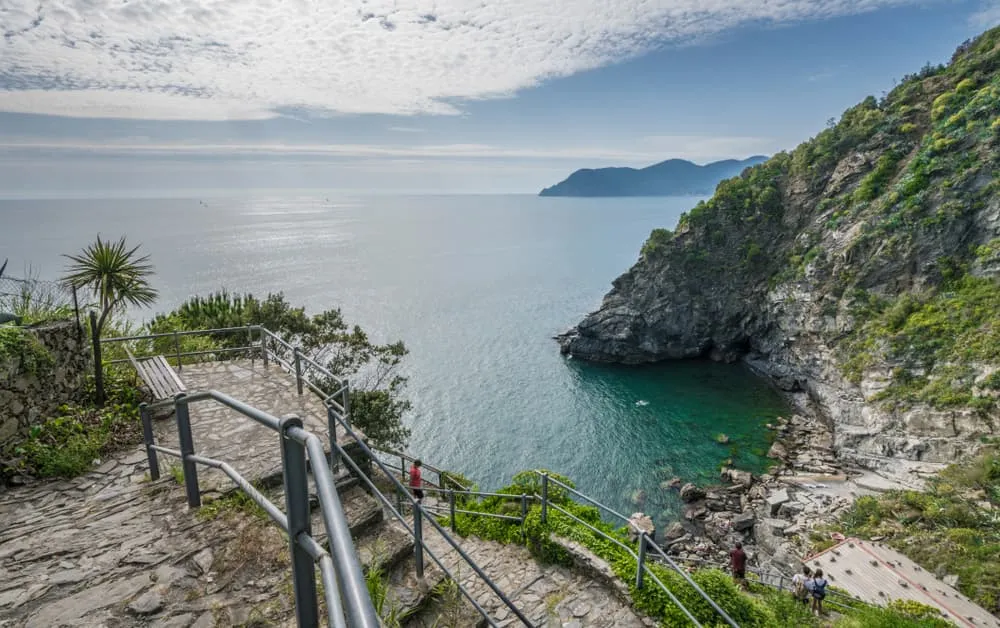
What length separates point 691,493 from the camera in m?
26.4

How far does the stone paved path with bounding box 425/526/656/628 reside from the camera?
7430 millimetres

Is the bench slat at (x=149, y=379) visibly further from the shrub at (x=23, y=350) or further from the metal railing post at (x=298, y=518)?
the metal railing post at (x=298, y=518)

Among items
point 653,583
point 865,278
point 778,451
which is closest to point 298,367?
point 653,583

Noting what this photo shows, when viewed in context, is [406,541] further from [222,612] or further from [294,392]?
[294,392]

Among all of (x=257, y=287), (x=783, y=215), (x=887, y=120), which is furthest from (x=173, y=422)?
(x=257, y=287)

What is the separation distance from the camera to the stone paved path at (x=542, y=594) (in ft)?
24.4

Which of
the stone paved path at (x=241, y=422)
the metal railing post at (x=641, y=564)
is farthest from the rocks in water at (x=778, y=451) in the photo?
the stone paved path at (x=241, y=422)

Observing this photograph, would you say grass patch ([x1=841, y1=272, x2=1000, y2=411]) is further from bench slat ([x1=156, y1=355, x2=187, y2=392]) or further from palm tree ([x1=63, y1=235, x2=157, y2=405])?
palm tree ([x1=63, y1=235, x2=157, y2=405])

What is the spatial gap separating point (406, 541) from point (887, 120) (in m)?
57.6

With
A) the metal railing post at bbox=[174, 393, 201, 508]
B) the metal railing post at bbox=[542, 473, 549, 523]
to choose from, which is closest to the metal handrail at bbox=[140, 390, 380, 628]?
the metal railing post at bbox=[174, 393, 201, 508]

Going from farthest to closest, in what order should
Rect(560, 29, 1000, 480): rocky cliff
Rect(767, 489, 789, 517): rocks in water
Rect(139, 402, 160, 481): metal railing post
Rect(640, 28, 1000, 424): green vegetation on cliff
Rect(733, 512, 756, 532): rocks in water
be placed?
1. Rect(640, 28, 1000, 424): green vegetation on cliff
2. Rect(560, 29, 1000, 480): rocky cliff
3. Rect(767, 489, 789, 517): rocks in water
4. Rect(733, 512, 756, 532): rocks in water
5. Rect(139, 402, 160, 481): metal railing post

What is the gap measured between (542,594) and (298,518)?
7.71 metres

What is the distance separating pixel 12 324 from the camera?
7.30 metres

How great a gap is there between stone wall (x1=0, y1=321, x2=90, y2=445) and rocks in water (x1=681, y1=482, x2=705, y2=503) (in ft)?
87.0
